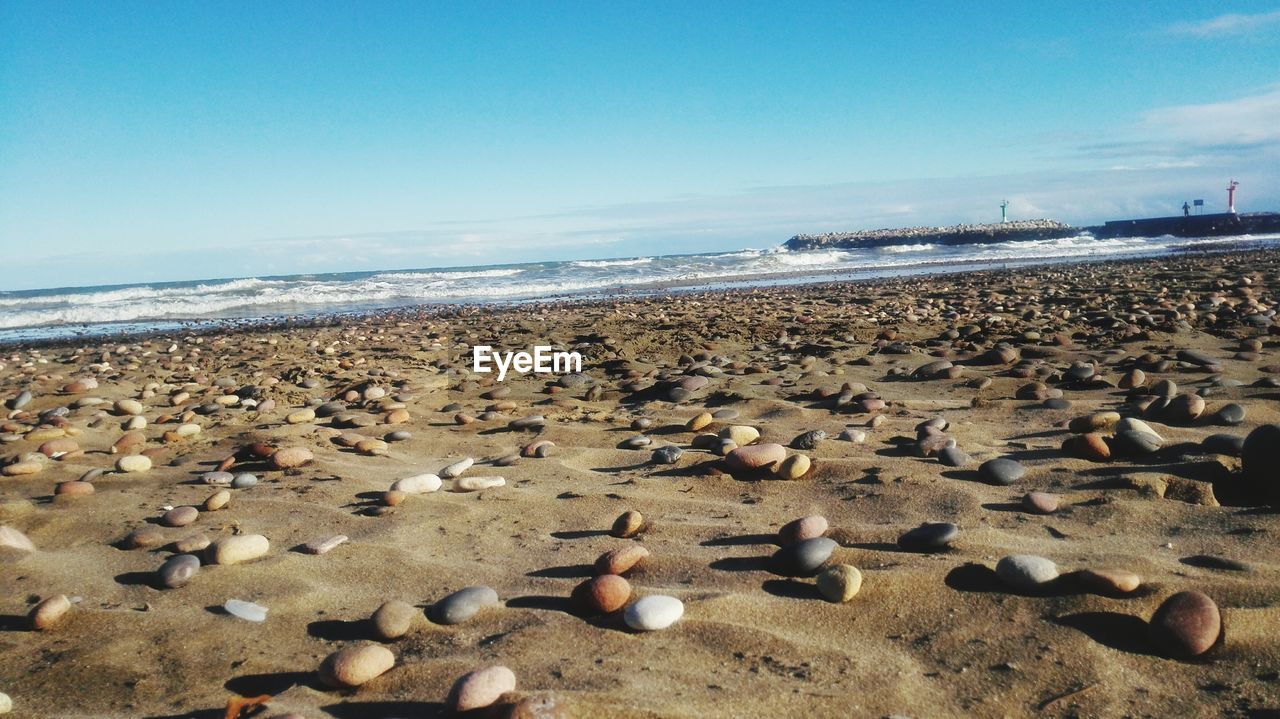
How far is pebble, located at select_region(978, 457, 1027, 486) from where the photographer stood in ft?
8.25

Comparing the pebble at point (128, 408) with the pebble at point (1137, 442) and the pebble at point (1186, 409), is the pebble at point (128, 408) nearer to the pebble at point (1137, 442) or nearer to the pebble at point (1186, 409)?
the pebble at point (1137, 442)

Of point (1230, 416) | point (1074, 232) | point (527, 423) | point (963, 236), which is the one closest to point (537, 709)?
point (527, 423)

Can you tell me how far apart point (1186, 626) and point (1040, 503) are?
2.60 ft

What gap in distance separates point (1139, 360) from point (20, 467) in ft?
18.4

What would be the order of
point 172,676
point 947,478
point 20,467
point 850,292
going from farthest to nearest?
point 850,292, point 20,467, point 947,478, point 172,676

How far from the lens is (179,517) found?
2605 mm

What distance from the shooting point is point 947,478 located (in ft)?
8.48

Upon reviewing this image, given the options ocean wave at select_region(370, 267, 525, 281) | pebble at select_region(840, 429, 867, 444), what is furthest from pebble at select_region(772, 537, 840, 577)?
ocean wave at select_region(370, 267, 525, 281)

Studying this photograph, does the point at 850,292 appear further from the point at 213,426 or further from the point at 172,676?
the point at 172,676

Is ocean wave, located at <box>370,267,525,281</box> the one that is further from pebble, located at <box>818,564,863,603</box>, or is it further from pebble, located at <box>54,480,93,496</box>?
pebble, located at <box>818,564,863,603</box>

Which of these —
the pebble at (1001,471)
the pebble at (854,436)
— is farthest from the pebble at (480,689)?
the pebble at (854,436)

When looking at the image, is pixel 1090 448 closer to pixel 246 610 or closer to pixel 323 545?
pixel 323 545

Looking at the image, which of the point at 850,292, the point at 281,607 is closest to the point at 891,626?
the point at 281,607

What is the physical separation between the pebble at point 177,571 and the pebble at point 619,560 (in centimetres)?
109
